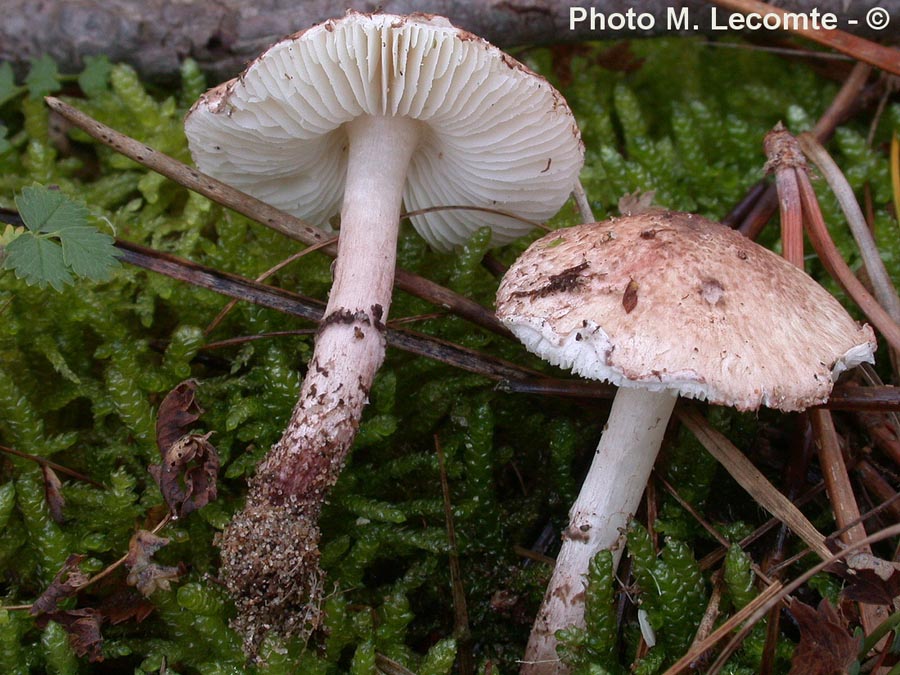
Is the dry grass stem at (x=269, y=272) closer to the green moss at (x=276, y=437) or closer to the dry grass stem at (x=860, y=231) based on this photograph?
the green moss at (x=276, y=437)

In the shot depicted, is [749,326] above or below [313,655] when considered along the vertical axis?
above

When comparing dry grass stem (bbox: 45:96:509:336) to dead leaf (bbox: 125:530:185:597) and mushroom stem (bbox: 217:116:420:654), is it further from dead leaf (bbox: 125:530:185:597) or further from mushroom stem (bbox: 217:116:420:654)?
dead leaf (bbox: 125:530:185:597)

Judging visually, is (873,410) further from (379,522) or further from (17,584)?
(17,584)

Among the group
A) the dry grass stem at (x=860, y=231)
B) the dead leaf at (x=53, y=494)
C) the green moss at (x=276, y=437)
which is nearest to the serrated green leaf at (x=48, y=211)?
the green moss at (x=276, y=437)

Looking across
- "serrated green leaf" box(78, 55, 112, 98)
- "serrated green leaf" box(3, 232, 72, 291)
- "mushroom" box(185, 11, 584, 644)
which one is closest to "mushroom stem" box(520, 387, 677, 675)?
"mushroom" box(185, 11, 584, 644)

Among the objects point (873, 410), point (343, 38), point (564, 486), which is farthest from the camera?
point (564, 486)

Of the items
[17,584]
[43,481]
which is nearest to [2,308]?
[43,481]

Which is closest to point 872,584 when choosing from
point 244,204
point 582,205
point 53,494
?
point 582,205
